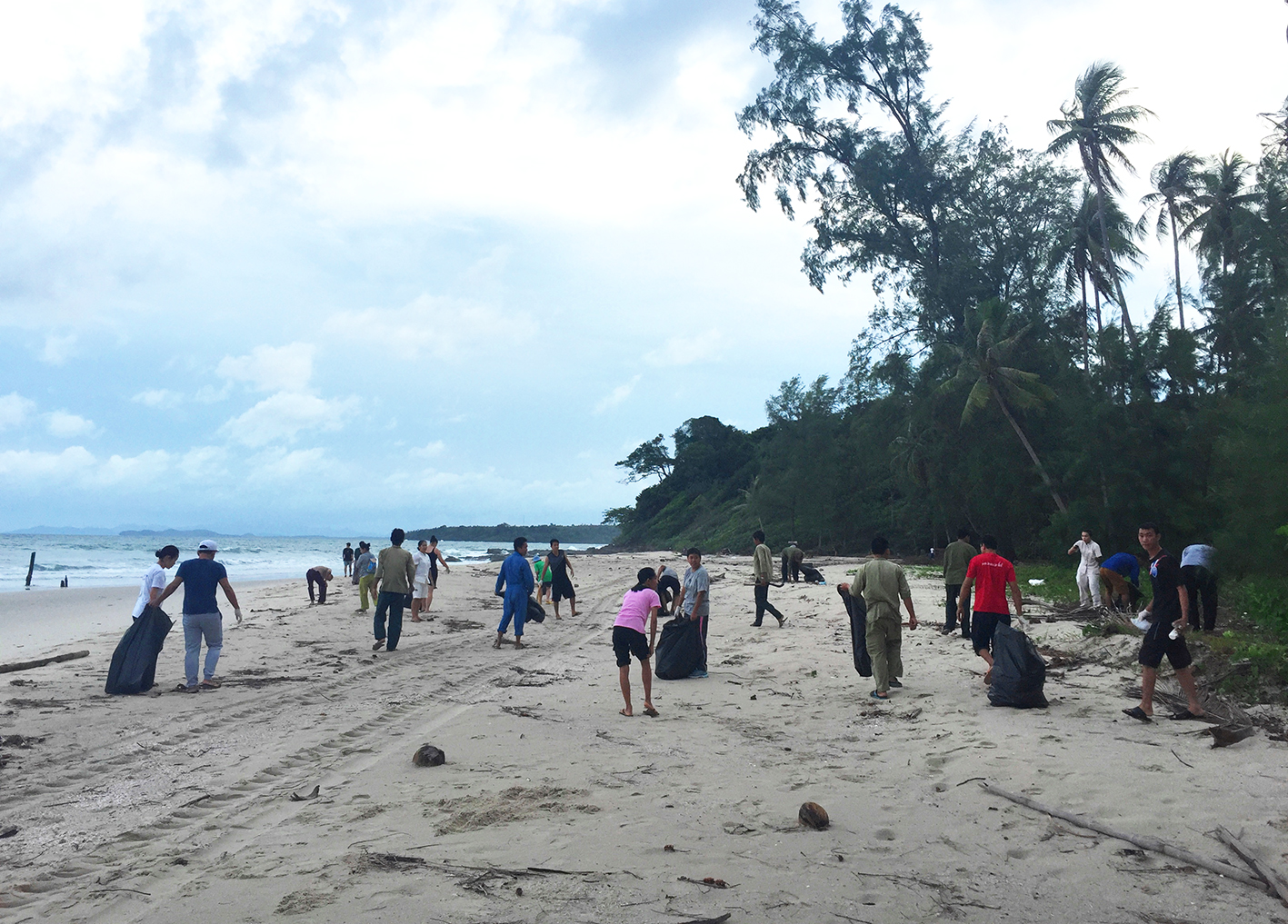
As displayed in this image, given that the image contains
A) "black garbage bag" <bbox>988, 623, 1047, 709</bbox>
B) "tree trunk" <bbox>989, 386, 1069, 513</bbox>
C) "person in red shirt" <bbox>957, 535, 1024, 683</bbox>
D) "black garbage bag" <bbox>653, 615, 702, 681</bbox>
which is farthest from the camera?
"tree trunk" <bbox>989, 386, 1069, 513</bbox>

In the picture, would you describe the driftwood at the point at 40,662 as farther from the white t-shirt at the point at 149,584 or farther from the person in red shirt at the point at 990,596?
the person in red shirt at the point at 990,596

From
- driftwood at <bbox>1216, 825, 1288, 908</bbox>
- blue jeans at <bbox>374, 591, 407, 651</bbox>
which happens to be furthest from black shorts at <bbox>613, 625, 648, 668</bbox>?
blue jeans at <bbox>374, 591, 407, 651</bbox>

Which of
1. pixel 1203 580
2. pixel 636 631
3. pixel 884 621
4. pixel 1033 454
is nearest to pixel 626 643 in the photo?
pixel 636 631

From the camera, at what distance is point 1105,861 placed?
4270 mm

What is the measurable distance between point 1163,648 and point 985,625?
2.00 m

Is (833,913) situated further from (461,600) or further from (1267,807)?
(461,600)

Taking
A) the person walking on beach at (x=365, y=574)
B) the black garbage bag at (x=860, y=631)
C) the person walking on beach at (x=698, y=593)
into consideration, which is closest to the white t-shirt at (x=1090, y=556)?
the black garbage bag at (x=860, y=631)

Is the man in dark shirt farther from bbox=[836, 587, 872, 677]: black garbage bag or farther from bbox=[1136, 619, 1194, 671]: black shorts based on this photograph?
Answer: bbox=[836, 587, 872, 677]: black garbage bag

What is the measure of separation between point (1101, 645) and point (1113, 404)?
22631mm

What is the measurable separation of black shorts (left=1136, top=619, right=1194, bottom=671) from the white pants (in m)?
7.20

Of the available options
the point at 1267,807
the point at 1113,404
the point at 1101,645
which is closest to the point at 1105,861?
the point at 1267,807

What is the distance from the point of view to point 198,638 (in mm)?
9453

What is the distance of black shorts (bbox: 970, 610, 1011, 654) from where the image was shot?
8859 millimetres

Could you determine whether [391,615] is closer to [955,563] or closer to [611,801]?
[611,801]
